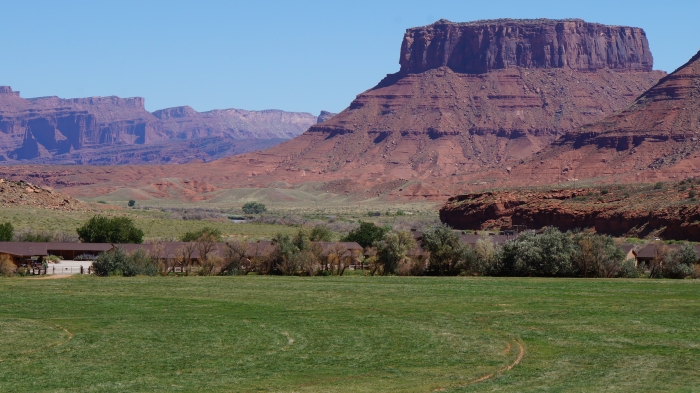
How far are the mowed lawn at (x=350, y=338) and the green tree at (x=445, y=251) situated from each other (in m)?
10.6

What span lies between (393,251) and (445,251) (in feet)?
9.12

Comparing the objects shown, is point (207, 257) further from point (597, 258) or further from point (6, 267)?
point (597, 258)

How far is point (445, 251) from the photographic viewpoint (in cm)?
5738

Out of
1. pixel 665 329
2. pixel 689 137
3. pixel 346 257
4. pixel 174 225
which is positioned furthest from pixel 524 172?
pixel 665 329

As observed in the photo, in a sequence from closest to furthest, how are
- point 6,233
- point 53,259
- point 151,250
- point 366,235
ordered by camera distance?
point 151,250
point 53,259
point 6,233
point 366,235

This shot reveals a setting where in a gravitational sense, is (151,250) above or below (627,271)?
above

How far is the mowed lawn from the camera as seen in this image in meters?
23.2

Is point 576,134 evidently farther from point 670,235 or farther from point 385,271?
point 385,271

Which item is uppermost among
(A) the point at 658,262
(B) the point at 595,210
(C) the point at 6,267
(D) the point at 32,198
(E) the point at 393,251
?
(D) the point at 32,198

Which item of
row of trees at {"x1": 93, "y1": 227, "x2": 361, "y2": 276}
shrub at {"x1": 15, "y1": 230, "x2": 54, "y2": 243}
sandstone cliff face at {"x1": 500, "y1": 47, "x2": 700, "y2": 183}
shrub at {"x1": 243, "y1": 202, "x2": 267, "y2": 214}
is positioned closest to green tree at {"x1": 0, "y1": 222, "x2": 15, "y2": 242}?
shrub at {"x1": 15, "y1": 230, "x2": 54, "y2": 243}

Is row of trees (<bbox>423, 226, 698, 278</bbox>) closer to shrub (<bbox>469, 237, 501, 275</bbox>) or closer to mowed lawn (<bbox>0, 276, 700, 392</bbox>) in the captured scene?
shrub (<bbox>469, 237, 501, 275</bbox>)

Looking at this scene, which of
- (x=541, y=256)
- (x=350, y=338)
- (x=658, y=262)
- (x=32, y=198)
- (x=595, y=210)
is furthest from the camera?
(x=32, y=198)

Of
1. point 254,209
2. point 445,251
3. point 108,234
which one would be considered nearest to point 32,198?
point 108,234

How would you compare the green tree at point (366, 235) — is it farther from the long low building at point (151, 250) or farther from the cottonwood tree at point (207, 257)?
the cottonwood tree at point (207, 257)
